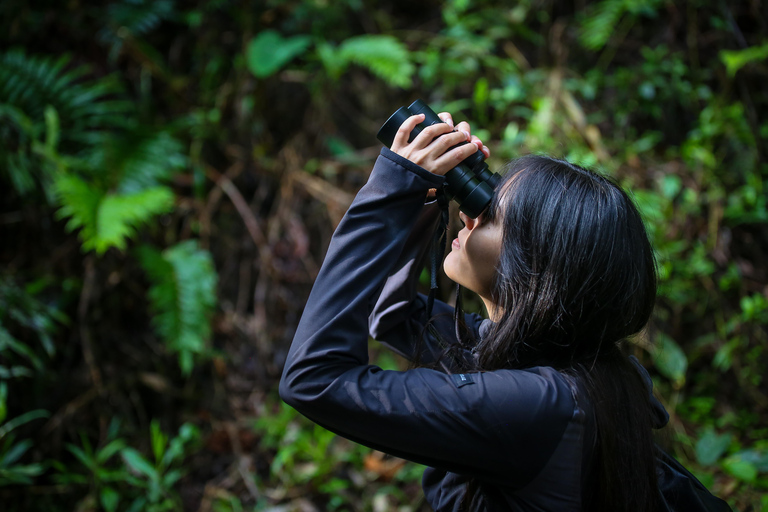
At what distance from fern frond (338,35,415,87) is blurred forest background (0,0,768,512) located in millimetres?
16

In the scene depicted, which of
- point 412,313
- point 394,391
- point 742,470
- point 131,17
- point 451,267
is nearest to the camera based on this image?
point 394,391

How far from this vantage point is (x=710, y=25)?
11.5 feet

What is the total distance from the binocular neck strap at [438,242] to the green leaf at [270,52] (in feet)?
7.75

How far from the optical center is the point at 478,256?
1106 mm

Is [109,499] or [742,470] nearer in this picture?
[742,470]

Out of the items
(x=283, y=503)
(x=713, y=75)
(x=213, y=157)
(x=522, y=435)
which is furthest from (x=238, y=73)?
(x=522, y=435)

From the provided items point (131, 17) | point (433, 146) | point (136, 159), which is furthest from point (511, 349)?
point (131, 17)

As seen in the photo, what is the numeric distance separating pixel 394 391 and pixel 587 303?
40 centimetres

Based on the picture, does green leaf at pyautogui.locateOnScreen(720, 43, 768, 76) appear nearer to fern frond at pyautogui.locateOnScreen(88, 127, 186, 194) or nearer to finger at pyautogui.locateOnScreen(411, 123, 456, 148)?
finger at pyautogui.locateOnScreen(411, 123, 456, 148)

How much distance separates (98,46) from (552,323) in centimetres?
367

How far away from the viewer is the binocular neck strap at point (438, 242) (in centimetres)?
113

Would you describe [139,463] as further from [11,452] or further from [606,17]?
[606,17]

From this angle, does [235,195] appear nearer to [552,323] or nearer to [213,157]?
[213,157]

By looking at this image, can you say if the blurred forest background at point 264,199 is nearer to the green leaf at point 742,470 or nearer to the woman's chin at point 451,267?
the green leaf at point 742,470
